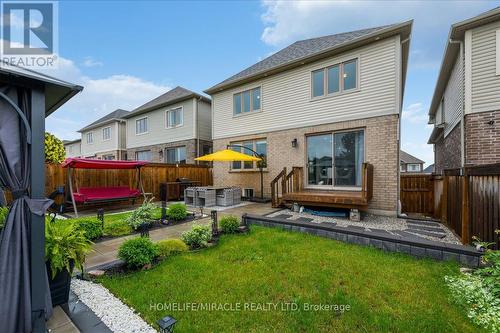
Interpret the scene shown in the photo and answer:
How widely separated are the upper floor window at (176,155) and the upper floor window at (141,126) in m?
3.00

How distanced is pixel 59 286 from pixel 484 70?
34.2 feet

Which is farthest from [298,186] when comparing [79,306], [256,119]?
[79,306]

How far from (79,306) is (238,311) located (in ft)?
5.97

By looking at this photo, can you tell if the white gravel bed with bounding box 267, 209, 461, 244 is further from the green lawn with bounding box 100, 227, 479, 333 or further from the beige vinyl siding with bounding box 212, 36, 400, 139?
the beige vinyl siding with bounding box 212, 36, 400, 139

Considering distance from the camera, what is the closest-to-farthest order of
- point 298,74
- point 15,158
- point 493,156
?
point 15,158 → point 493,156 → point 298,74

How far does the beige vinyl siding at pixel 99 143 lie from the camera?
2059 cm

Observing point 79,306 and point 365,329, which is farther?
point 79,306

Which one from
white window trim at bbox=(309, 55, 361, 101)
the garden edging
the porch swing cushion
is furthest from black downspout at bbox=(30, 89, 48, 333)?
white window trim at bbox=(309, 55, 361, 101)

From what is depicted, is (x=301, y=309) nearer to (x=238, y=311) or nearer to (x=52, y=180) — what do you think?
(x=238, y=311)

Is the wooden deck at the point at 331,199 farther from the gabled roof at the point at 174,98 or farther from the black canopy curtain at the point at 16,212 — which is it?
the gabled roof at the point at 174,98

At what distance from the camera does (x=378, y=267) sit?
3691mm

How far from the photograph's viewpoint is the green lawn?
2.41 meters

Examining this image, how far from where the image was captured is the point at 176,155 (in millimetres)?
15922

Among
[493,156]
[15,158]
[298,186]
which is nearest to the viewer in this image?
[15,158]
